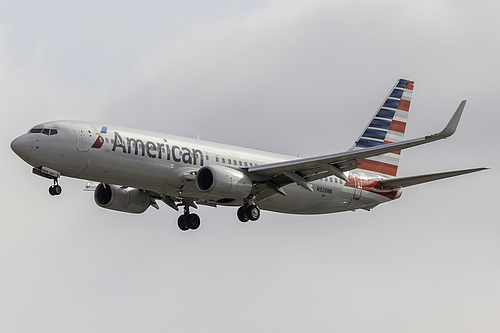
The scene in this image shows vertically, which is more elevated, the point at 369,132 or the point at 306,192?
the point at 369,132

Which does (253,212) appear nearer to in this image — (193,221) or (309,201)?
(309,201)

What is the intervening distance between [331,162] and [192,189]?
694cm

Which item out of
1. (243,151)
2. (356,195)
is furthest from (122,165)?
(356,195)

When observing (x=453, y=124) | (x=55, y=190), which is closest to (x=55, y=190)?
(x=55, y=190)

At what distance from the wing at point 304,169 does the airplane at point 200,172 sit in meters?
0.05

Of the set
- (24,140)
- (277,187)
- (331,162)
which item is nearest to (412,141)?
(331,162)

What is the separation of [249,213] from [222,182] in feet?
11.1

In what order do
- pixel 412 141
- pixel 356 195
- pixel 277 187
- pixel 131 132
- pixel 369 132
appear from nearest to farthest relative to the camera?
pixel 412 141 → pixel 131 132 → pixel 277 187 → pixel 356 195 → pixel 369 132

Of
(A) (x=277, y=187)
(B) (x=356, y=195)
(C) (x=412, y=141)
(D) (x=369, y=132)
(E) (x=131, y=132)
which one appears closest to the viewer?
(C) (x=412, y=141)

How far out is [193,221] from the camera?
55.8m

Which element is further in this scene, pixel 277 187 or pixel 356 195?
pixel 356 195

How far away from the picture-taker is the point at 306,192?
178ft

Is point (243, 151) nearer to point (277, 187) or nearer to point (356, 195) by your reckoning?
point (277, 187)

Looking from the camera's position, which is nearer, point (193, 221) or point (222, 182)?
point (222, 182)
